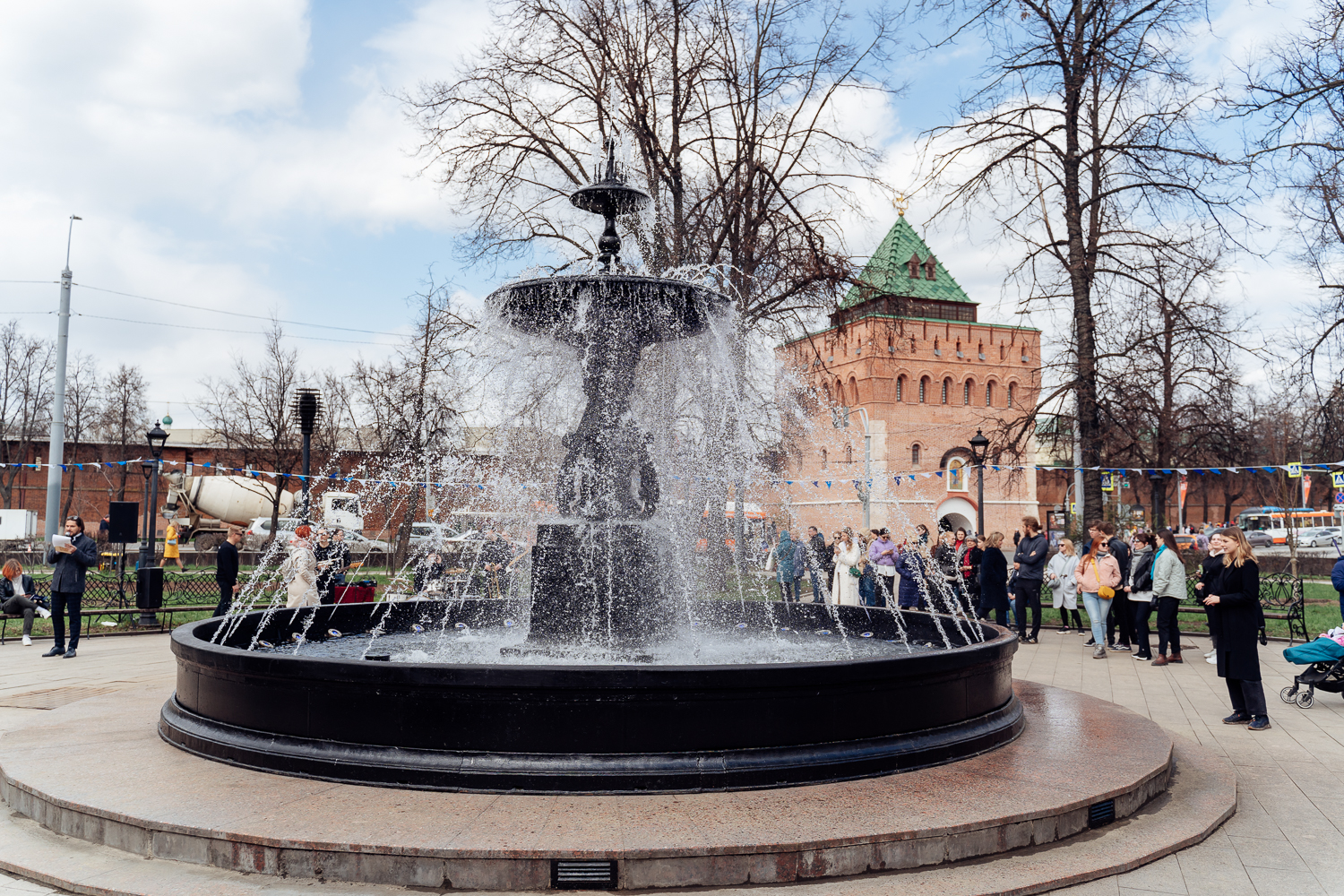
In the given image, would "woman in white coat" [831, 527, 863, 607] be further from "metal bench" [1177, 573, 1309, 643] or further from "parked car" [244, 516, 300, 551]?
"parked car" [244, 516, 300, 551]

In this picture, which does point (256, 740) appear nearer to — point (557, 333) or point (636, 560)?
point (636, 560)

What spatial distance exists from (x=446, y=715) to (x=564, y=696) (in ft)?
2.20

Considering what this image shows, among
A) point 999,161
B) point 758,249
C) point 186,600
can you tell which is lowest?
point 186,600

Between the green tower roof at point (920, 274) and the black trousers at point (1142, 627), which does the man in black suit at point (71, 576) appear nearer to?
the black trousers at point (1142, 627)

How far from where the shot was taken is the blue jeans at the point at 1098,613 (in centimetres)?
1334

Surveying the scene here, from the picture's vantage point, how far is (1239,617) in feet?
26.3

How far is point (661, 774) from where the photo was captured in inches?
208

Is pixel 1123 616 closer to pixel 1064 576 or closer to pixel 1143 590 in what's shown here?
pixel 1143 590

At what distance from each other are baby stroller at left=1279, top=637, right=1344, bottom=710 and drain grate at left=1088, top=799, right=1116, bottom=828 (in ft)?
17.6

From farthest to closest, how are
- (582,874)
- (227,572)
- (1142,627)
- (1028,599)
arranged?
(1028,599) → (227,572) → (1142,627) → (582,874)

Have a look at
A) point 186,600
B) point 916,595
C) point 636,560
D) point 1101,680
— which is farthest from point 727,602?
point 186,600

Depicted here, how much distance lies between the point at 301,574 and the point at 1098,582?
33.9ft

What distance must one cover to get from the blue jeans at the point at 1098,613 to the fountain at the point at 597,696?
7.09 meters

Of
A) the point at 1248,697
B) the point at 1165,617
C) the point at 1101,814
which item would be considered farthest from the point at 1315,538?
the point at 1101,814
